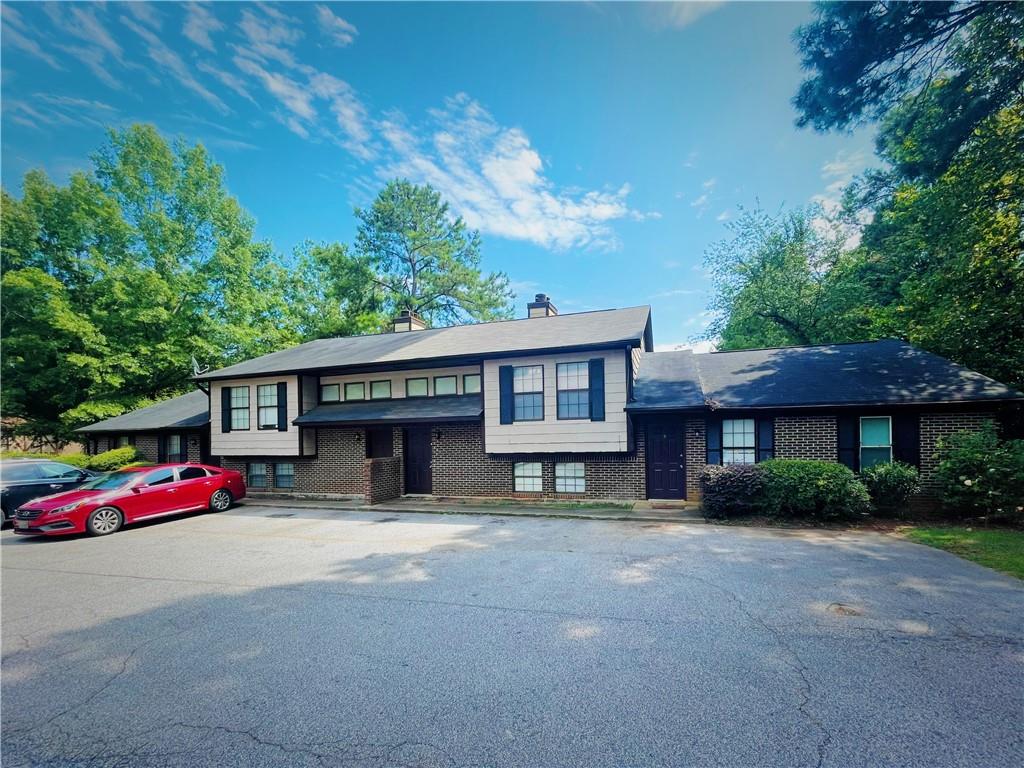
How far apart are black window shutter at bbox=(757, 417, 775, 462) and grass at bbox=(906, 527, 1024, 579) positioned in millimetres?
3370

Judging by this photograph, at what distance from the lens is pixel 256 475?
56.6 ft

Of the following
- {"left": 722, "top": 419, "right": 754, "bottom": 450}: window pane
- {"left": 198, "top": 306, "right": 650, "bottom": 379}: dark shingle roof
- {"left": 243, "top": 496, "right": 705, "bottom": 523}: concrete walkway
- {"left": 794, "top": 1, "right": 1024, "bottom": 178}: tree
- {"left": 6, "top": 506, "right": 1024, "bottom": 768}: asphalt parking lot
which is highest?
{"left": 794, "top": 1, "right": 1024, "bottom": 178}: tree

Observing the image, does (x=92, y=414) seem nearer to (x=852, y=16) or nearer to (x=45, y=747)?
(x=45, y=747)

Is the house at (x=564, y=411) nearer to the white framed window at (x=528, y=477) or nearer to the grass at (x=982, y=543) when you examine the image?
the white framed window at (x=528, y=477)

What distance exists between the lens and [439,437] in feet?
48.3

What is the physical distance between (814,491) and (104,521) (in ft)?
53.0

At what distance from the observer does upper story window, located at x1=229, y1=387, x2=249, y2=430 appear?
661 inches

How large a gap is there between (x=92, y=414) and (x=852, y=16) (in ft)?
106

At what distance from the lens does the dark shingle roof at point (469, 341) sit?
43.6 feet

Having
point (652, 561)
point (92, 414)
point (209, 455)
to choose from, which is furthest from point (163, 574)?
point (92, 414)

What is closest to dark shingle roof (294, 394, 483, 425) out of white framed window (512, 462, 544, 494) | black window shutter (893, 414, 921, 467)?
white framed window (512, 462, 544, 494)

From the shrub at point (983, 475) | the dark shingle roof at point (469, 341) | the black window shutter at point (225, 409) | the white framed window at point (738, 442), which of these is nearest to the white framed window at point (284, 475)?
the black window shutter at point (225, 409)

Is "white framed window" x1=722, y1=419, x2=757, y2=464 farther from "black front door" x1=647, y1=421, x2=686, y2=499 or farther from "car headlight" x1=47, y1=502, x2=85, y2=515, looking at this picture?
"car headlight" x1=47, y1=502, x2=85, y2=515

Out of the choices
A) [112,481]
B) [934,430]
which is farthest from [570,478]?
[112,481]
